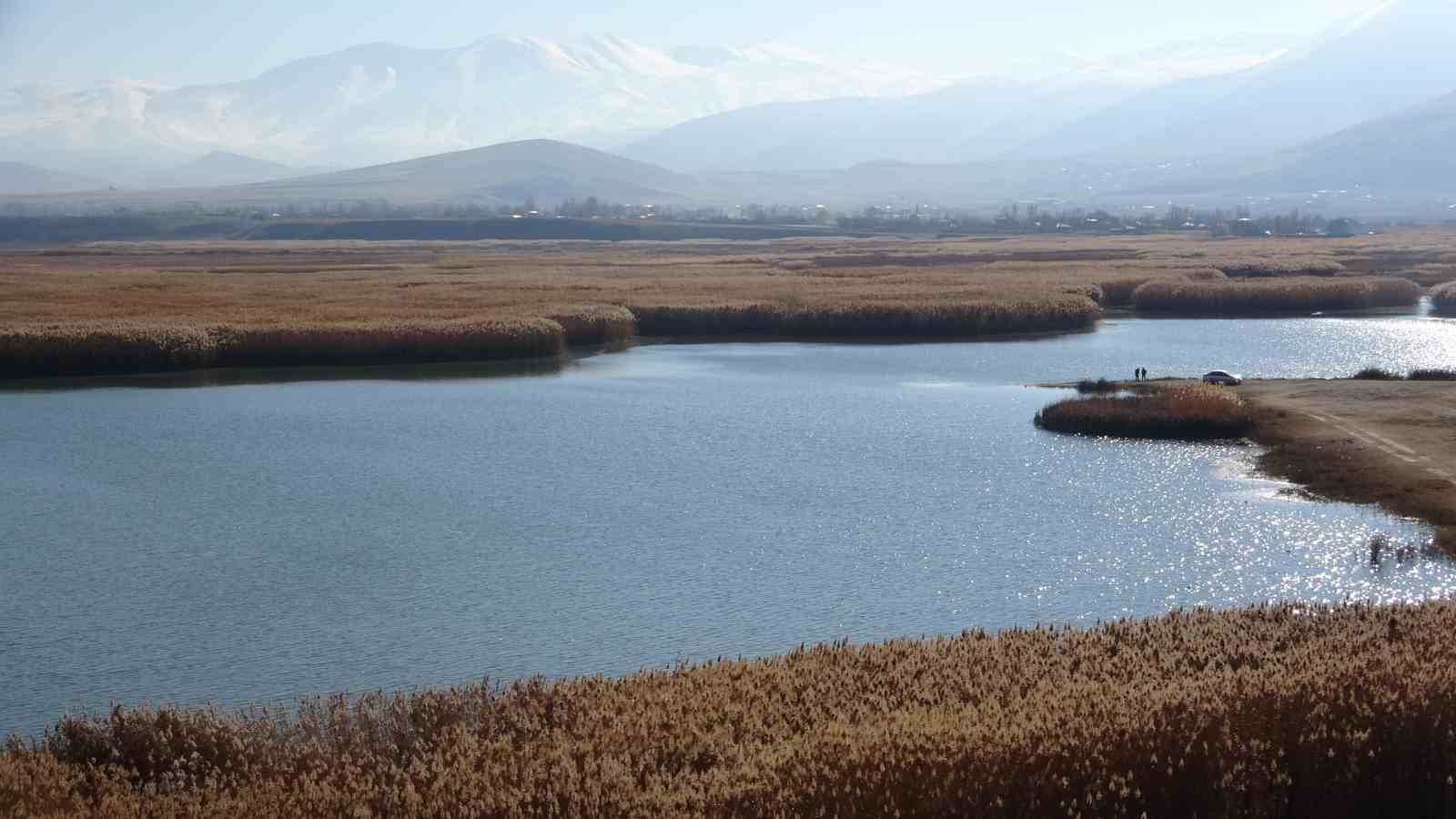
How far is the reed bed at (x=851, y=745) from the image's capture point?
1048 centimetres

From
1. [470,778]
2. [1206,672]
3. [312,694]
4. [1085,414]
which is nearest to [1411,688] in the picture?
[1206,672]

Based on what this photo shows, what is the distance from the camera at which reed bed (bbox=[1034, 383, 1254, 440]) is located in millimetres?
35688

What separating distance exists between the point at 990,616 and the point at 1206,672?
22.3 ft

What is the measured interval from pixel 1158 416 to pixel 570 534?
52.7ft

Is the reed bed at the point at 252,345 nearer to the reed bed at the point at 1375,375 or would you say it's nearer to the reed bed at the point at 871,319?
the reed bed at the point at 871,319

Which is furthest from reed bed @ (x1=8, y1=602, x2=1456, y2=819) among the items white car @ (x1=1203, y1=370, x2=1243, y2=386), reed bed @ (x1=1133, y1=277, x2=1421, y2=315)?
reed bed @ (x1=1133, y1=277, x2=1421, y2=315)

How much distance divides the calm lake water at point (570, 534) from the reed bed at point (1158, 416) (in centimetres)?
101

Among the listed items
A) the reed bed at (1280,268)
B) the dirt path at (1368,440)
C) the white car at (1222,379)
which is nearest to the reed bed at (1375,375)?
the dirt path at (1368,440)

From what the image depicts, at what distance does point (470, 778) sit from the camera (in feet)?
35.9

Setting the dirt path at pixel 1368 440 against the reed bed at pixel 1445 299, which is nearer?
the dirt path at pixel 1368 440

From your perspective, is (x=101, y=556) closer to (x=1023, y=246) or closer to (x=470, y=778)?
(x=470, y=778)

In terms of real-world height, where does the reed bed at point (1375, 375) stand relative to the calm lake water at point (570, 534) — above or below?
above

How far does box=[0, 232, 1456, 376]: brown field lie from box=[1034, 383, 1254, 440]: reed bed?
23.0 m

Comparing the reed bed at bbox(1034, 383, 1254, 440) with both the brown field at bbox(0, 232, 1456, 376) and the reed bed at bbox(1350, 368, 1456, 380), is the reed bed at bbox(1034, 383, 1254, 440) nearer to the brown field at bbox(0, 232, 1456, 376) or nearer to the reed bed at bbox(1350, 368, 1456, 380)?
the reed bed at bbox(1350, 368, 1456, 380)
